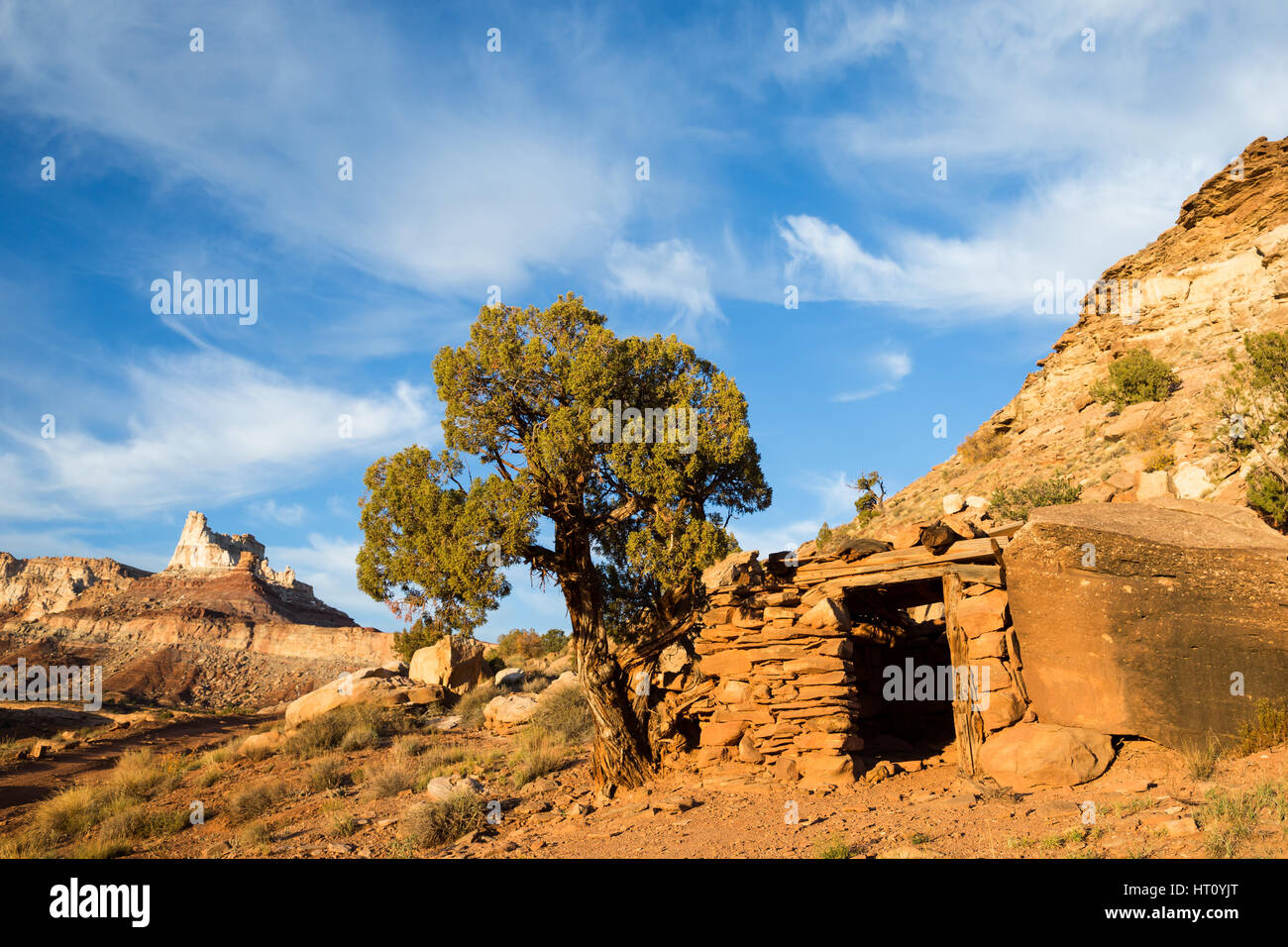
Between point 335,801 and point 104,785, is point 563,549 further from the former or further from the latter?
point 104,785

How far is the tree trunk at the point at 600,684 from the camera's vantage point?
39.7 feet

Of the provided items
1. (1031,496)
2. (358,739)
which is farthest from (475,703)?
(1031,496)

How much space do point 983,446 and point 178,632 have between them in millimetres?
53008

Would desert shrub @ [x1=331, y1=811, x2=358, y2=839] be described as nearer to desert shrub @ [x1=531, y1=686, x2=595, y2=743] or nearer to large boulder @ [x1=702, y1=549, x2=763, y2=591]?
desert shrub @ [x1=531, y1=686, x2=595, y2=743]

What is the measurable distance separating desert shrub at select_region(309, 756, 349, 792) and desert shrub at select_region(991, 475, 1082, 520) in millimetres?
18165

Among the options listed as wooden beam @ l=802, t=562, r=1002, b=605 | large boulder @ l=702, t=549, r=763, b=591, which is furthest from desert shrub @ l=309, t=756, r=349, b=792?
wooden beam @ l=802, t=562, r=1002, b=605

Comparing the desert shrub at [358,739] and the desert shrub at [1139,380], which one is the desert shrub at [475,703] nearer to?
the desert shrub at [358,739]

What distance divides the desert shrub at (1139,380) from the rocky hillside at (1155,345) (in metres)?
0.49

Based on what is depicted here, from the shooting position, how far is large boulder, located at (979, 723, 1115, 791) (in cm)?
861

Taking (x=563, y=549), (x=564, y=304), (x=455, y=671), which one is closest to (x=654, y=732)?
(x=563, y=549)

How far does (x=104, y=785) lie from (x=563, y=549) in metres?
11.2

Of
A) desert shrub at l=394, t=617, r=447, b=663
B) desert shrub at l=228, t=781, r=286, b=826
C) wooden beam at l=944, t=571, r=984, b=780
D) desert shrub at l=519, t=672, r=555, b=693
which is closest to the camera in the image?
wooden beam at l=944, t=571, r=984, b=780

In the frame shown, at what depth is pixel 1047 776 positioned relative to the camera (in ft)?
28.6
